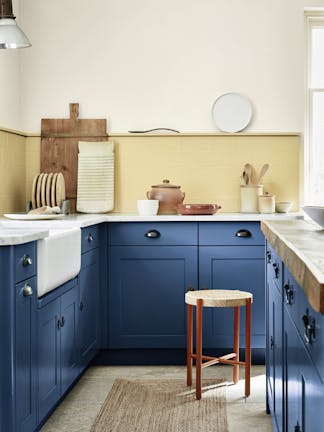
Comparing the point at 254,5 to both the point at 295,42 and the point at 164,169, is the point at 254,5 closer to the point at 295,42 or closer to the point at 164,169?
the point at 295,42

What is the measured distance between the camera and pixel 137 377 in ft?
13.5

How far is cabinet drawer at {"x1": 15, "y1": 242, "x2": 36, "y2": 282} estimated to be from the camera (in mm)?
2578

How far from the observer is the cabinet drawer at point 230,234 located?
14.3 ft

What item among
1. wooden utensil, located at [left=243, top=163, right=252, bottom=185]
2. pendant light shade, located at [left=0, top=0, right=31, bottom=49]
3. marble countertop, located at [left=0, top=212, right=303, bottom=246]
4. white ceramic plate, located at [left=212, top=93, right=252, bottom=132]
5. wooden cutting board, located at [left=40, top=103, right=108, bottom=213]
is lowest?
marble countertop, located at [left=0, top=212, right=303, bottom=246]

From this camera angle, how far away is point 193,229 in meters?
4.39

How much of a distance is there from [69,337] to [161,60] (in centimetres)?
230

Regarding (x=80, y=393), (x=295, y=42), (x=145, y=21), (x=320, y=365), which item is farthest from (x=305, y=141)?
(x=320, y=365)

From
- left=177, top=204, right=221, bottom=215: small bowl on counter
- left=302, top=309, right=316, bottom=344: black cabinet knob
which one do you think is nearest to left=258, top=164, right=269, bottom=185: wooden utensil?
left=177, top=204, right=221, bottom=215: small bowl on counter

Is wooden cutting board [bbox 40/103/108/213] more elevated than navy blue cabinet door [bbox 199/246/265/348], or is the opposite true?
wooden cutting board [bbox 40/103/108/213]

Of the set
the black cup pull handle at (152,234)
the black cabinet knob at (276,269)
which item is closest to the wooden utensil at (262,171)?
the black cup pull handle at (152,234)

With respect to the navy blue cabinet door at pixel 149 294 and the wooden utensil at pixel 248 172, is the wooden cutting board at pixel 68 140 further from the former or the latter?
the wooden utensil at pixel 248 172

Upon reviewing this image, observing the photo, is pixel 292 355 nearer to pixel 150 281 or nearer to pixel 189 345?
pixel 189 345

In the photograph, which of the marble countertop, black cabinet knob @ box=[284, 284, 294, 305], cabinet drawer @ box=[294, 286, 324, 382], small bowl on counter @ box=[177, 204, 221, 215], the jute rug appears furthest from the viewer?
small bowl on counter @ box=[177, 204, 221, 215]

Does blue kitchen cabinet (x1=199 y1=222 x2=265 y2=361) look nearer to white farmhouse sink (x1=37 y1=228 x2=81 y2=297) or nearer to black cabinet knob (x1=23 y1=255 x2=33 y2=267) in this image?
white farmhouse sink (x1=37 y1=228 x2=81 y2=297)
